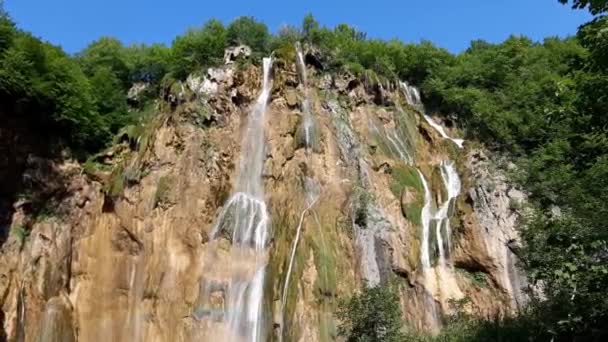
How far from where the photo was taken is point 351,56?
32.6 m

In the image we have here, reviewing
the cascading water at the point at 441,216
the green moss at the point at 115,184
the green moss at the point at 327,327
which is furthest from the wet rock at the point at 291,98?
the green moss at the point at 327,327

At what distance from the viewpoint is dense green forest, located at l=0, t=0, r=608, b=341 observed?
24.8 metres

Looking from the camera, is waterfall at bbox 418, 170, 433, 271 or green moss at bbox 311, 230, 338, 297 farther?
waterfall at bbox 418, 170, 433, 271

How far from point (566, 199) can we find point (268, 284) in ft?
45.2

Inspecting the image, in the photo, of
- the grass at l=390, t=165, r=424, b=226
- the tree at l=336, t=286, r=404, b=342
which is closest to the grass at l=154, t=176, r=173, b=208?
the grass at l=390, t=165, r=424, b=226

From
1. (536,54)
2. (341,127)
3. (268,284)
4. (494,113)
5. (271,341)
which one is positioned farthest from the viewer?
(536,54)

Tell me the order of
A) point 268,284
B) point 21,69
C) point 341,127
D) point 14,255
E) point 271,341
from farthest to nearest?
point 341,127
point 21,69
point 14,255
point 268,284
point 271,341

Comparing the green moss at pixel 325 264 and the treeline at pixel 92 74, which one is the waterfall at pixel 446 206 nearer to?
the green moss at pixel 325 264

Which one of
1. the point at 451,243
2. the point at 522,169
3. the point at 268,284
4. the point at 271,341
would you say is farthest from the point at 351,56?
the point at 271,341

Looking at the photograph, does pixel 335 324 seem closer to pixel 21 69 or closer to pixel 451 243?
pixel 451 243

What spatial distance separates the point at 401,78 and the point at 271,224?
1569 centimetres

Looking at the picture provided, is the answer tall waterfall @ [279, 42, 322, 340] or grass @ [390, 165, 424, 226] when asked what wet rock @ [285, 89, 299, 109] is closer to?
tall waterfall @ [279, 42, 322, 340]

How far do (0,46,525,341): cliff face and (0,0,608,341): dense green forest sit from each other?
1995mm

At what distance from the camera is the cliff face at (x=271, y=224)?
21.9 meters
